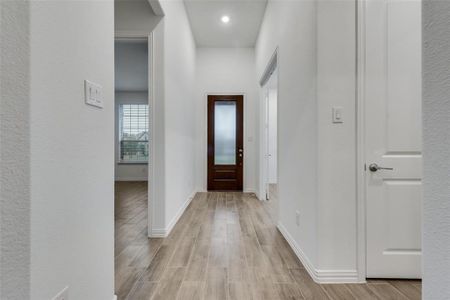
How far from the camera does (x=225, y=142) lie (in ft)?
18.0

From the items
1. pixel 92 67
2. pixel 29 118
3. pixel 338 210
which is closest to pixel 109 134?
pixel 92 67

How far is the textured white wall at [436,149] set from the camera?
2.38ft

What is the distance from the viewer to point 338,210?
70.8 inches

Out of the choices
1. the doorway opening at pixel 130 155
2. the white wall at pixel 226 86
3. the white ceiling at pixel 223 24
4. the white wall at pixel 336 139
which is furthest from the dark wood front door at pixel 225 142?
the white wall at pixel 336 139

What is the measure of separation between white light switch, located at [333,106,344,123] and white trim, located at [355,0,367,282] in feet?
0.38

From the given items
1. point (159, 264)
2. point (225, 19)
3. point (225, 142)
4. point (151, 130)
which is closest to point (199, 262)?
point (159, 264)

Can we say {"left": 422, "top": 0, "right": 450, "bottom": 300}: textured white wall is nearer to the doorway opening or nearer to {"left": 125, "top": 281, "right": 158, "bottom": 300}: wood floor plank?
{"left": 125, "top": 281, "right": 158, "bottom": 300}: wood floor plank

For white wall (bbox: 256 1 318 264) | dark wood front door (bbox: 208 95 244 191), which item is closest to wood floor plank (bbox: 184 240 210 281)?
white wall (bbox: 256 1 318 264)

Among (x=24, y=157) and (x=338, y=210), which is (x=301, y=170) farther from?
(x=24, y=157)

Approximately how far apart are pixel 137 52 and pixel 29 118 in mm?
4724

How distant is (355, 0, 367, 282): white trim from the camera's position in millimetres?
1786

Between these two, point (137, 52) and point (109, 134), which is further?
point (137, 52)

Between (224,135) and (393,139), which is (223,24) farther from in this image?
(393,139)

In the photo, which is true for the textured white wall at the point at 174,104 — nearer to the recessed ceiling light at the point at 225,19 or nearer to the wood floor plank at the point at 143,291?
the recessed ceiling light at the point at 225,19
